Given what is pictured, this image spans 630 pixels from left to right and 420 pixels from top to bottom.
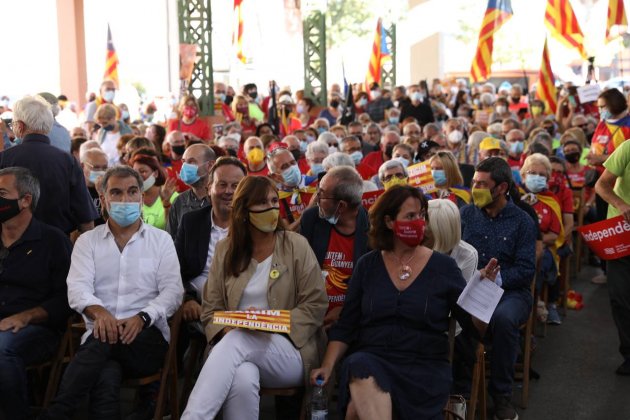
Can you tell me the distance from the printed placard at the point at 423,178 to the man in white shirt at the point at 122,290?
303 centimetres

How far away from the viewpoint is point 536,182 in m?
7.86

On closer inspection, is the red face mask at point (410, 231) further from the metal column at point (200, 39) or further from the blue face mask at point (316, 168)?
the metal column at point (200, 39)

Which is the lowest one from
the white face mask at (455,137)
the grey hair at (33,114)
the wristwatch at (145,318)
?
the wristwatch at (145,318)

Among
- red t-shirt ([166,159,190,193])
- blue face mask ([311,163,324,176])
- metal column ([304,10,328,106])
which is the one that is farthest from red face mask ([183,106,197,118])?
metal column ([304,10,328,106])

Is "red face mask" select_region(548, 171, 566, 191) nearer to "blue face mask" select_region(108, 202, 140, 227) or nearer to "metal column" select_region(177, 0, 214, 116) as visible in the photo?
"blue face mask" select_region(108, 202, 140, 227)

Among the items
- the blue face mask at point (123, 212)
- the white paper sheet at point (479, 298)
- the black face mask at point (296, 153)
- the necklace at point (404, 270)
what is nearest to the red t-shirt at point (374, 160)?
the black face mask at point (296, 153)

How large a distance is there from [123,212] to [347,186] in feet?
4.53

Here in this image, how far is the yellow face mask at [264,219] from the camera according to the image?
198 inches

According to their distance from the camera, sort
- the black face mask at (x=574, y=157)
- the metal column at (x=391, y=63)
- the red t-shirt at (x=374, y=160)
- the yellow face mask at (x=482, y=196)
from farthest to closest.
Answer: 1. the metal column at (x=391, y=63)
2. the red t-shirt at (x=374, y=160)
3. the black face mask at (x=574, y=157)
4. the yellow face mask at (x=482, y=196)

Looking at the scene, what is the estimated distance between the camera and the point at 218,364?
4.62m

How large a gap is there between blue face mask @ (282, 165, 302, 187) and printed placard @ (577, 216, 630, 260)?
2512mm

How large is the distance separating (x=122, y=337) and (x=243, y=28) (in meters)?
14.6

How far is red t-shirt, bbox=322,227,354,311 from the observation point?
5676mm

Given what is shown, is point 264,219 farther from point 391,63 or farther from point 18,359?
point 391,63
